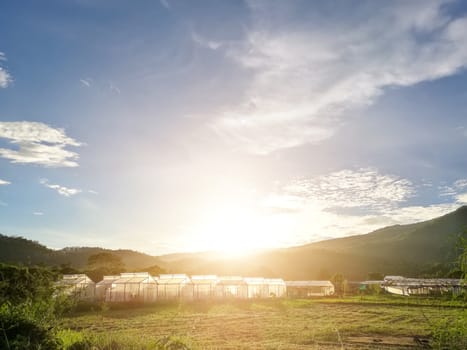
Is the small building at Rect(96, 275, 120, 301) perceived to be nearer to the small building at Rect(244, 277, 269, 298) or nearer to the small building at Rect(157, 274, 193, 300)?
the small building at Rect(157, 274, 193, 300)

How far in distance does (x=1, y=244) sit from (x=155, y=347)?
322 ft

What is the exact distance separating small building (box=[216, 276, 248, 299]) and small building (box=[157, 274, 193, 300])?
4083 mm

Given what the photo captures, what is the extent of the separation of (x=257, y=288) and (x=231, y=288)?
4.88 metres

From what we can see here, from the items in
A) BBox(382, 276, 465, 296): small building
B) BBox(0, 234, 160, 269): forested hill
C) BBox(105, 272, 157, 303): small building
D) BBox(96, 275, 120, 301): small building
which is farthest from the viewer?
BBox(0, 234, 160, 269): forested hill

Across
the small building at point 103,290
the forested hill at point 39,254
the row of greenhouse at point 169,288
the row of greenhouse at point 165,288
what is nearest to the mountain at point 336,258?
the forested hill at point 39,254

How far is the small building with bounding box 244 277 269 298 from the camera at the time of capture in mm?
54156

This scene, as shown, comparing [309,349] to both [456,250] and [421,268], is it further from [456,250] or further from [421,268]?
[421,268]

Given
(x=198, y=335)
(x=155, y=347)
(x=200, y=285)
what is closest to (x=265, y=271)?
(x=200, y=285)

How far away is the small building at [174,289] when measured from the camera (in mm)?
47438

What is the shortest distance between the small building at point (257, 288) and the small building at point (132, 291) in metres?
13.5

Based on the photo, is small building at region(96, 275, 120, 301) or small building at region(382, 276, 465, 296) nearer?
small building at region(96, 275, 120, 301)

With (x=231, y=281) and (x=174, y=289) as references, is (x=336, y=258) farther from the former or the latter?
(x=174, y=289)

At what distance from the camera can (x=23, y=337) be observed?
7.91 metres

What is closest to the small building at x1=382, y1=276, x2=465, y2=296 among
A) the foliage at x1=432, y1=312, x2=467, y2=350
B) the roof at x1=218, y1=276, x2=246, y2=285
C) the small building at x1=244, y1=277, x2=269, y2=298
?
the small building at x1=244, y1=277, x2=269, y2=298
